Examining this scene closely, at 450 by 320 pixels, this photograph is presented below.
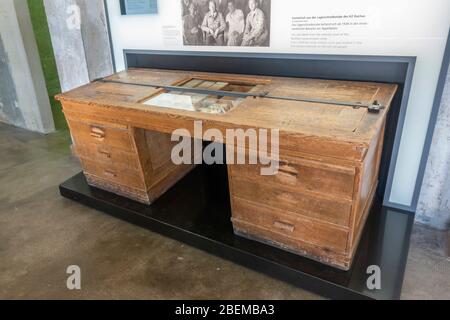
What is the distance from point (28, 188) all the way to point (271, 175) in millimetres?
2126

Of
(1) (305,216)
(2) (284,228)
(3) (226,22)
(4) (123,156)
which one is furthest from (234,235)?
(3) (226,22)

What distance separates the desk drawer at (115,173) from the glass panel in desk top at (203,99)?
1.68 ft

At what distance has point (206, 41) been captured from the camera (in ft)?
7.54

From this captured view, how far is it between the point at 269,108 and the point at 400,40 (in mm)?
785

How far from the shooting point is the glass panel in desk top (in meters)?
1.78

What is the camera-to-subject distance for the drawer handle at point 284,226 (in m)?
1.66

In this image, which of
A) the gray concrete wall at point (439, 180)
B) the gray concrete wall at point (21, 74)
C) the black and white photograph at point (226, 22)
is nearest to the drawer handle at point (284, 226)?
the gray concrete wall at point (439, 180)

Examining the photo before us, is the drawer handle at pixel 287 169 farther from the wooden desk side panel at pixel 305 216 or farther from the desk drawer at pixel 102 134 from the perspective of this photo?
the desk drawer at pixel 102 134

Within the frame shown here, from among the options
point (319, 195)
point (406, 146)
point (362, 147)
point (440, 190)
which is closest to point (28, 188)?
point (319, 195)

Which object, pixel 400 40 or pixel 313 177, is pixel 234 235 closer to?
pixel 313 177

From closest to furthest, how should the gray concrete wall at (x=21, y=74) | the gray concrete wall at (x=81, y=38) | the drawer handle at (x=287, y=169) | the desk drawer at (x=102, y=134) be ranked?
the drawer handle at (x=287, y=169)
the desk drawer at (x=102, y=134)
the gray concrete wall at (x=81, y=38)
the gray concrete wall at (x=21, y=74)

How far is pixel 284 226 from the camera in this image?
5.51 feet

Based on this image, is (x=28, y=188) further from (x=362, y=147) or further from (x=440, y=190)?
(x=440, y=190)
